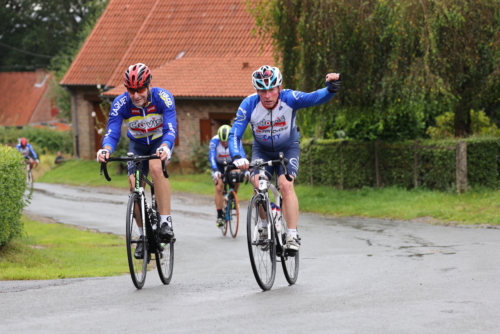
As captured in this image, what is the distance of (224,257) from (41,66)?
62.9m

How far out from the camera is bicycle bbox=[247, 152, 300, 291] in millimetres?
8562

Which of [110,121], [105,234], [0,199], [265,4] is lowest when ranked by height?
[105,234]

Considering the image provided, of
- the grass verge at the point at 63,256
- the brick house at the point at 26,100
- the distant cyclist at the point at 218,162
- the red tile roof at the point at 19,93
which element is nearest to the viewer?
the grass verge at the point at 63,256

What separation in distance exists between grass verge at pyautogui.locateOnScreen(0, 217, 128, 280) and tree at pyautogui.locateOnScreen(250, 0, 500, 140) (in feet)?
23.1

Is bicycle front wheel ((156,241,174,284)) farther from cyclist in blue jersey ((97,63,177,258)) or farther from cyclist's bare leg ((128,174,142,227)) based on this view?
cyclist's bare leg ((128,174,142,227))

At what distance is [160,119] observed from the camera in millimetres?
9273

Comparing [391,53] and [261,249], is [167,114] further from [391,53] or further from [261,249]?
[391,53]

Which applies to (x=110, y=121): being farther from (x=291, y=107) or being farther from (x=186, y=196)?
(x=186, y=196)

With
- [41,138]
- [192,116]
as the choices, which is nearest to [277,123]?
[192,116]

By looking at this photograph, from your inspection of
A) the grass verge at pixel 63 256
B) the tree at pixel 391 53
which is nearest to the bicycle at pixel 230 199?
the grass verge at pixel 63 256

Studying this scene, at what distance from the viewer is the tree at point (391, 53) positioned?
1931 cm

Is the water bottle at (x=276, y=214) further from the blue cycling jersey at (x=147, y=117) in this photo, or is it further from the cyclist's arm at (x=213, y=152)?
the cyclist's arm at (x=213, y=152)

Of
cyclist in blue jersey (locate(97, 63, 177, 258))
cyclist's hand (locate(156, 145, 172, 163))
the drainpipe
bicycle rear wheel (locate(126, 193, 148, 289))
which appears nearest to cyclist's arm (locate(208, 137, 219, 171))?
cyclist in blue jersey (locate(97, 63, 177, 258))

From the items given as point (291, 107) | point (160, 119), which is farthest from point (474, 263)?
point (160, 119)
